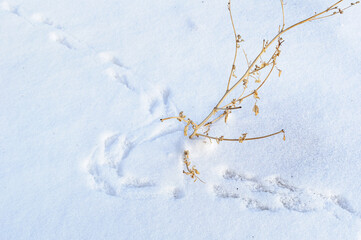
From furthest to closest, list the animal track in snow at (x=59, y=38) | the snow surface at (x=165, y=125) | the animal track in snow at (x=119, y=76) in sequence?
the animal track in snow at (x=59, y=38), the animal track in snow at (x=119, y=76), the snow surface at (x=165, y=125)

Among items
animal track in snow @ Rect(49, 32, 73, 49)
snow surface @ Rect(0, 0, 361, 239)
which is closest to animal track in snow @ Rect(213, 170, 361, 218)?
snow surface @ Rect(0, 0, 361, 239)

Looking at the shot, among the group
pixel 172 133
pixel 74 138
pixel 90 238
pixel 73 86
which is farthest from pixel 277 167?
pixel 73 86

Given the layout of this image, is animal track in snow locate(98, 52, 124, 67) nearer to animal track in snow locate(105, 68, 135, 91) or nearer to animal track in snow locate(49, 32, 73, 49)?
animal track in snow locate(105, 68, 135, 91)

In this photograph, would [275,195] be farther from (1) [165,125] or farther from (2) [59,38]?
(2) [59,38]

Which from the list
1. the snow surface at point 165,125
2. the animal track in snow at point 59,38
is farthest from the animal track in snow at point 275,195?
the animal track in snow at point 59,38

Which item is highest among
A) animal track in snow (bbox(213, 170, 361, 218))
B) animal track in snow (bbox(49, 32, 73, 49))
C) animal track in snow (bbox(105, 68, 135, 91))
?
animal track in snow (bbox(49, 32, 73, 49))

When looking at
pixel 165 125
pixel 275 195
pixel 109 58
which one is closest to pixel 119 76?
pixel 109 58

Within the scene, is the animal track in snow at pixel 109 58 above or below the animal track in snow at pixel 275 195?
above

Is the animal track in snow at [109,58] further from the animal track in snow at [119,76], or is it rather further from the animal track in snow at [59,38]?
the animal track in snow at [59,38]

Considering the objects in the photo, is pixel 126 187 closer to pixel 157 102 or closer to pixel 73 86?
pixel 157 102
